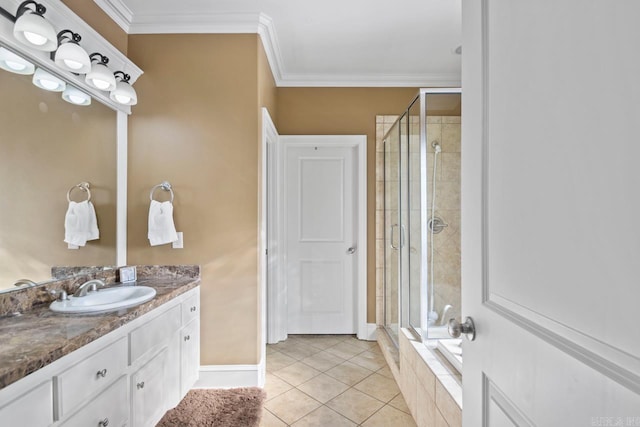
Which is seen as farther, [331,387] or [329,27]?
[329,27]

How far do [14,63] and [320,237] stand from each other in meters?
2.51

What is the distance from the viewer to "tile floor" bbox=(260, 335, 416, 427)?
6.57 ft

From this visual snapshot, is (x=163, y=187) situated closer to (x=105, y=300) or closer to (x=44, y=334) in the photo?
(x=105, y=300)

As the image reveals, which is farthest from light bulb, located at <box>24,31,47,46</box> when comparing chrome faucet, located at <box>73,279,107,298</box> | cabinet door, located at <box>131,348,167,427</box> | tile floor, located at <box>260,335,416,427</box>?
tile floor, located at <box>260,335,416,427</box>

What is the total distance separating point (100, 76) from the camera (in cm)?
184

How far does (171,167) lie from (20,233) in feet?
3.24

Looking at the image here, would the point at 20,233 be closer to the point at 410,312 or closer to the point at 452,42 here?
the point at 410,312

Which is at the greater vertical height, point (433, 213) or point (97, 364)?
point (433, 213)

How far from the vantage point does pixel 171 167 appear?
232 cm

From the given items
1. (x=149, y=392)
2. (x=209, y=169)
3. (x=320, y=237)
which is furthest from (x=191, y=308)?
(x=320, y=237)

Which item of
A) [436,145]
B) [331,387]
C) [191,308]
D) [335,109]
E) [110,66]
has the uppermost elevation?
[335,109]

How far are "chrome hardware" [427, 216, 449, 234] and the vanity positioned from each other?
65.4 inches

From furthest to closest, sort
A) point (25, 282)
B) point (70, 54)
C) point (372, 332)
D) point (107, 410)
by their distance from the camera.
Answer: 1. point (372, 332)
2. point (70, 54)
3. point (25, 282)
4. point (107, 410)

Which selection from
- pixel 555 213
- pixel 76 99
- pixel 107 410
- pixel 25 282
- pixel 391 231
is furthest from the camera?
pixel 391 231
